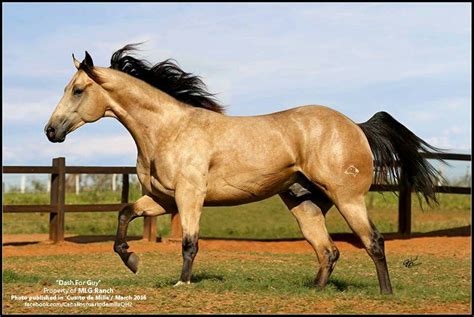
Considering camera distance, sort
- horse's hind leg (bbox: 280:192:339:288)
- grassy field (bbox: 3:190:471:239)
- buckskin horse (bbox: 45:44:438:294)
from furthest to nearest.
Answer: grassy field (bbox: 3:190:471:239) < horse's hind leg (bbox: 280:192:339:288) < buckskin horse (bbox: 45:44:438:294)

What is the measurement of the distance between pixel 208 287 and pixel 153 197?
1.31m

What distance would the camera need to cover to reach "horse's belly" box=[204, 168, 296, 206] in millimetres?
8648

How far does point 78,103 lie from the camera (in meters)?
8.93

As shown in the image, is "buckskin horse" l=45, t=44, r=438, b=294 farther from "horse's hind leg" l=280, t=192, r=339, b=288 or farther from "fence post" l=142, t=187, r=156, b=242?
"fence post" l=142, t=187, r=156, b=242

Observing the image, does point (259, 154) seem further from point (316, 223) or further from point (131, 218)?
point (131, 218)

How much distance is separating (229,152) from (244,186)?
0.42m

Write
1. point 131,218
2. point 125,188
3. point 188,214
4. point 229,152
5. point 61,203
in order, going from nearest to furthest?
1. point 188,214
2. point 229,152
3. point 131,218
4. point 61,203
5. point 125,188

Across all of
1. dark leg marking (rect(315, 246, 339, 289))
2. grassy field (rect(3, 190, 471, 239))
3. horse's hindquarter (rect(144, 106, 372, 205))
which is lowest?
grassy field (rect(3, 190, 471, 239))

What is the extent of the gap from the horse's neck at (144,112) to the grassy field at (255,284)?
A: 1.60 m

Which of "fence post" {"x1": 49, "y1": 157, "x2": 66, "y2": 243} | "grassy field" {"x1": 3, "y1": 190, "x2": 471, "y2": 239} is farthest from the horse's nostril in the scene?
"grassy field" {"x1": 3, "y1": 190, "x2": 471, "y2": 239}

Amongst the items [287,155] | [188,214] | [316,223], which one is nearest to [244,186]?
[287,155]

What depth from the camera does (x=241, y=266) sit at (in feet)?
41.7

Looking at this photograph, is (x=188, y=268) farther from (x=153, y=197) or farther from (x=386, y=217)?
(x=386, y=217)

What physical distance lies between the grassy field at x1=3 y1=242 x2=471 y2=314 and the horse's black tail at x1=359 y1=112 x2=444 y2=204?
1.26 meters
